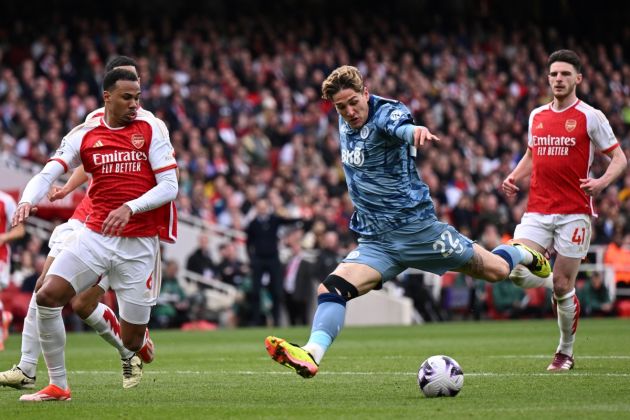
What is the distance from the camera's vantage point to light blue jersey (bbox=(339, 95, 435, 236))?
9219 mm

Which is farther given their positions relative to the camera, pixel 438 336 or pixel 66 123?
pixel 66 123

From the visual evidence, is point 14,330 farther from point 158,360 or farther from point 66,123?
point 158,360

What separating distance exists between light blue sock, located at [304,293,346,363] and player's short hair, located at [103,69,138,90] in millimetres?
2117

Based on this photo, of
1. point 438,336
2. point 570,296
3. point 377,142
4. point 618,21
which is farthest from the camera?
point 618,21

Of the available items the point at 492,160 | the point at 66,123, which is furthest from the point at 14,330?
the point at 492,160

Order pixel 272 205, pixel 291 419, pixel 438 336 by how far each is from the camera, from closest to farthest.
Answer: pixel 291 419, pixel 438 336, pixel 272 205

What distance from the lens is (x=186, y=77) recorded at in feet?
94.3

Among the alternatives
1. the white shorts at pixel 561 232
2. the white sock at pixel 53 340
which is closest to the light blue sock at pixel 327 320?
the white sock at pixel 53 340

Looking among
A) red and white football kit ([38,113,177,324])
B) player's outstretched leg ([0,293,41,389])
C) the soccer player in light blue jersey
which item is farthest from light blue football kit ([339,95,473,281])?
player's outstretched leg ([0,293,41,389])

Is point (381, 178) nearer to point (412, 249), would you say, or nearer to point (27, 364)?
point (412, 249)

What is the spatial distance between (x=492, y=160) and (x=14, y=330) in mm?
12572

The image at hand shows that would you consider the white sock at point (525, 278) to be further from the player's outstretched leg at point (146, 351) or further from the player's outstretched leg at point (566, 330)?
the player's outstretched leg at point (146, 351)

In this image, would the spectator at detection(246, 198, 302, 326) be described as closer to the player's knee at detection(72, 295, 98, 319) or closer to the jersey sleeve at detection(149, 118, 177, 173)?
the player's knee at detection(72, 295, 98, 319)

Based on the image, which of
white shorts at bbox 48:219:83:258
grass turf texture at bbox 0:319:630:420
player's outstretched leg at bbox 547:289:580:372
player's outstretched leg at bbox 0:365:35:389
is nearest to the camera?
grass turf texture at bbox 0:319:630:420
